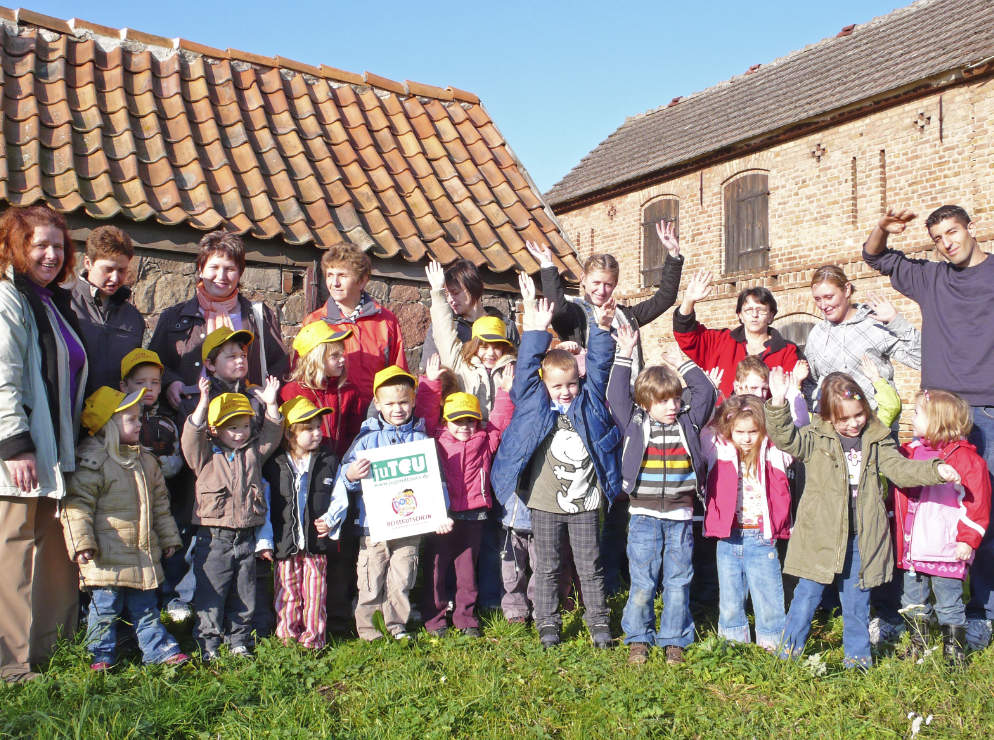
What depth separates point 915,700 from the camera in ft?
10.7

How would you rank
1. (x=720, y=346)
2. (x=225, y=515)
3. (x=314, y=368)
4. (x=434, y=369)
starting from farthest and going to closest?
(x=720, y=346) < (x=434, y=369) < (x=314, y=368) < (x=225, y=515)

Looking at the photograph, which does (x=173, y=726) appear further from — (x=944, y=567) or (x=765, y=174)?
(x=765, y=174)

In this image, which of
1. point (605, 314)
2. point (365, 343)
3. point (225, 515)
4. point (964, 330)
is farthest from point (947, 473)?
point (225, 515)

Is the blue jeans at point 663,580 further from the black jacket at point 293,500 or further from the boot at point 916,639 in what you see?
the black jacket at point 293,500

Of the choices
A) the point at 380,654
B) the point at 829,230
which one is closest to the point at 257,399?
the point at 380,654

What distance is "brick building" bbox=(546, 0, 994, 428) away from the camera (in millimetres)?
11867

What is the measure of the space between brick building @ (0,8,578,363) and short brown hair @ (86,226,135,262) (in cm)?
183

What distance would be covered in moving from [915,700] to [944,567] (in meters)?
0.82

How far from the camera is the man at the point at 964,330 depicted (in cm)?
398

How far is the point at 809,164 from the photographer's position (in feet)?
46.1

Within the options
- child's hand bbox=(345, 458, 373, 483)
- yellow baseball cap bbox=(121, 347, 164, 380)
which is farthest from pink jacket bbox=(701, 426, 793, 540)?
yellow baseball cap bbox=(121, 347, 164, 380)

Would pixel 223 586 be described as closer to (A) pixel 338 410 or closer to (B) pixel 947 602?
(A) pixel 338 410

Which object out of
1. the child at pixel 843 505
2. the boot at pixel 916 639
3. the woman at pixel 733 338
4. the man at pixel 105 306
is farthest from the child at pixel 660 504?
the man at pixel 105 306

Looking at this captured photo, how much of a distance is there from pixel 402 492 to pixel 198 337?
140 centimetres
